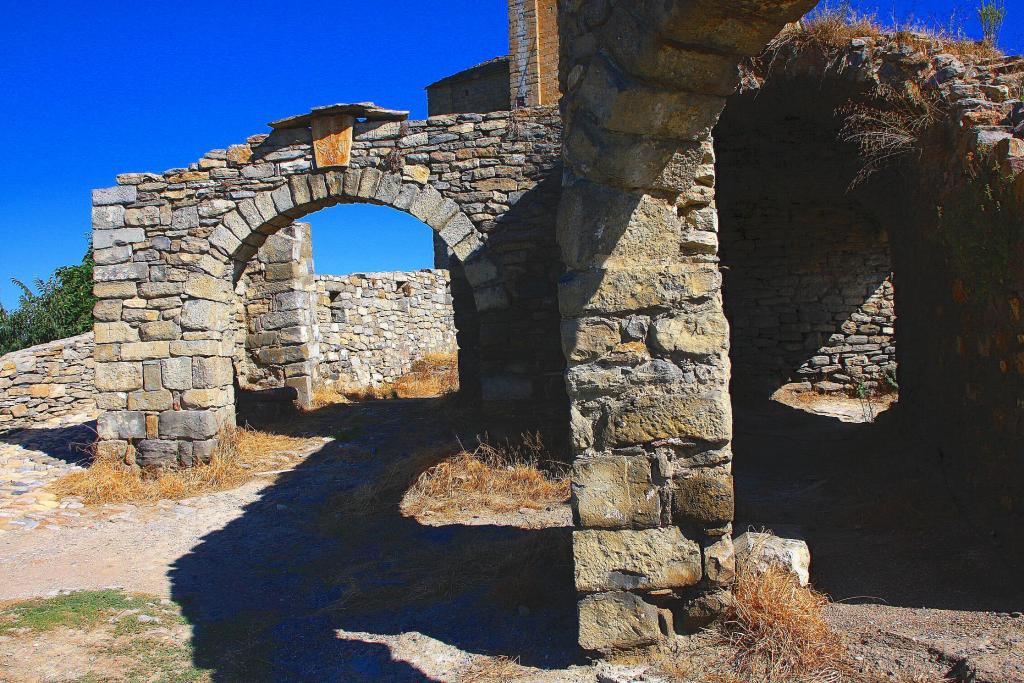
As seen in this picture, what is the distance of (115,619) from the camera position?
3.95 meters

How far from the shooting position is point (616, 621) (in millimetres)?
2928

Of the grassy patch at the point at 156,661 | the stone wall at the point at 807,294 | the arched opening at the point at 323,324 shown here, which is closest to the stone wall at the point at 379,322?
the arched opening at the point at 323,324

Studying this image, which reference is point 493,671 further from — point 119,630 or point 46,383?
point 46,383

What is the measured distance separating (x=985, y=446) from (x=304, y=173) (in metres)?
6.44

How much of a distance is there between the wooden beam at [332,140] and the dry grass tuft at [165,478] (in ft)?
10.5

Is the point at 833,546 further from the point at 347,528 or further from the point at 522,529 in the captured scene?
the point at 347,528

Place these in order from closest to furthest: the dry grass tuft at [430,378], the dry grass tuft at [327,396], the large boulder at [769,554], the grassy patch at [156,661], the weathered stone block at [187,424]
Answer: the large boulder at [769,554], the grassy patch at [156,661], the weathered stone block at [187,424], the dry grass tuft at [327,396], the dry grass tuft at [430,378]

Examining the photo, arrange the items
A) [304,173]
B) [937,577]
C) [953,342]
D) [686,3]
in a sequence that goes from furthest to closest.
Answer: [304,173]
[953,342]
[937,577]
[686,3]

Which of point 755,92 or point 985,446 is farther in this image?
point 755,92

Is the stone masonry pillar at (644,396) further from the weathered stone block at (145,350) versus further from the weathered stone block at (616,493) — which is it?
the weathered stone block at (145,350)

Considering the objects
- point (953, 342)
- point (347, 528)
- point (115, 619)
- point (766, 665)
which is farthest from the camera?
point (347, 528)

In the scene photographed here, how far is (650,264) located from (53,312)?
1537 centimetres

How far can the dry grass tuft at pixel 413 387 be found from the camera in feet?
37.6

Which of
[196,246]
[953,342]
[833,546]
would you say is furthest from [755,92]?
[196,246]
